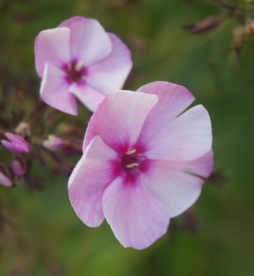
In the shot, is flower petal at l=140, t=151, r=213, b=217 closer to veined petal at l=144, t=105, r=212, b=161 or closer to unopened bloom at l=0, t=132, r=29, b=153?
veined petal at l=144, t=105, r=212, b=161

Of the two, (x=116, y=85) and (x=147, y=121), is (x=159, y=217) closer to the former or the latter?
(x=147, y=121)

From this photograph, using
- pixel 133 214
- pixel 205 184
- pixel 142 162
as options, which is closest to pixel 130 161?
pixel 142 162

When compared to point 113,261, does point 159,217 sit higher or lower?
higher

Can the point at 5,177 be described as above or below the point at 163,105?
below

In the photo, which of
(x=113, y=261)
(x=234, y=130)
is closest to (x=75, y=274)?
(x=113, y=261)


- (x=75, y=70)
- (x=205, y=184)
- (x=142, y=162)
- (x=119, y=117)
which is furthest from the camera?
(x=205, y=184)

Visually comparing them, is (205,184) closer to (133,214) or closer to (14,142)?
(133,214)

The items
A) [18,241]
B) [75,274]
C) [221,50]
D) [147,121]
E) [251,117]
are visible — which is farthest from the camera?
[75,274]

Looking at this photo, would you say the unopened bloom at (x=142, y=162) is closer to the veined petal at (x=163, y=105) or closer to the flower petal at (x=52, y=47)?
the veined petal at (x=163, y=105)
